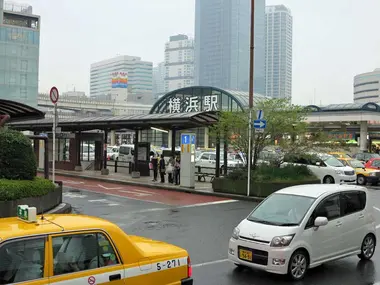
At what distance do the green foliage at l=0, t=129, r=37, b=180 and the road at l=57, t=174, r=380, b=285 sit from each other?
3049 millimetres

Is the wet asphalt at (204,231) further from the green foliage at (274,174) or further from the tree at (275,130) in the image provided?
the tree at (275,130)

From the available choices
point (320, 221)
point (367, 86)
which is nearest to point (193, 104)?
Result: point (320, 221)

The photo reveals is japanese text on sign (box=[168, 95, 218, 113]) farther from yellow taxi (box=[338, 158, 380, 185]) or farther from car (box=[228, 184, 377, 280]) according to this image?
car (box=[228, 184, 377, 280])

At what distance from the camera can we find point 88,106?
121000 mm

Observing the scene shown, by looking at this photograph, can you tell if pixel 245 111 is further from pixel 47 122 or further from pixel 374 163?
pixel 47 122

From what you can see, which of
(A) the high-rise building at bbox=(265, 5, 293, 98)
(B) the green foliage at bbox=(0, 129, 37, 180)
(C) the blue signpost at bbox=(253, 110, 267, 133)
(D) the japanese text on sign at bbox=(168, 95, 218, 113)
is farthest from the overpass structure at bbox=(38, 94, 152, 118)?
(B) the green foliage at bbox=(0, 129, 37, 180)

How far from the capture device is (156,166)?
26234mm

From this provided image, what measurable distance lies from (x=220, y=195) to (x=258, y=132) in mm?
3387

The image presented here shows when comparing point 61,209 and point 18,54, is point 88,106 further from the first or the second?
point 61,209

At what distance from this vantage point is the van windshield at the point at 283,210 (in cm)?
779

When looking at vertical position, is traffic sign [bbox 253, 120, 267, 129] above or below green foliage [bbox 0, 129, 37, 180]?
above

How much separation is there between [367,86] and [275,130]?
165105 mm

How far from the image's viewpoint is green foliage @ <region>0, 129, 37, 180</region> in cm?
1212

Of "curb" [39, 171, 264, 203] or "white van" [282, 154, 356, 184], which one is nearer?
"curb" [39, 171, 264, 203]
